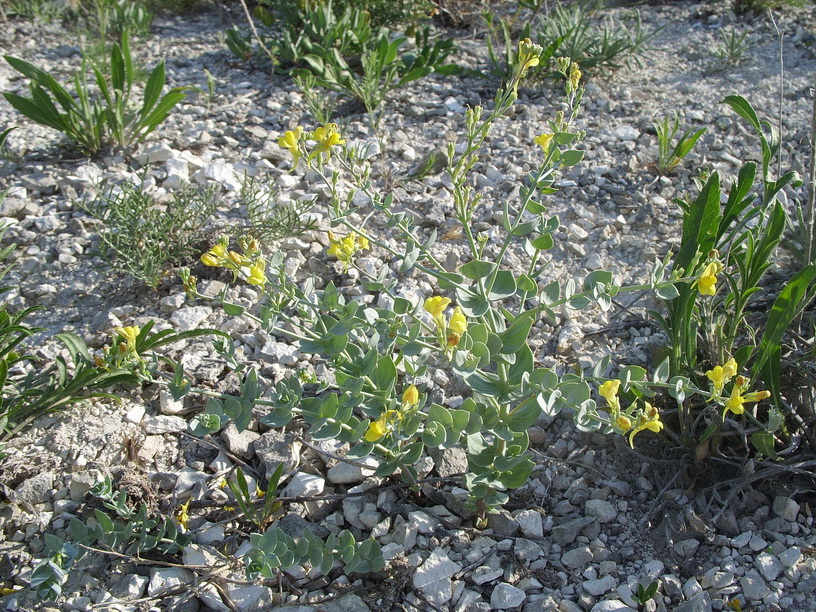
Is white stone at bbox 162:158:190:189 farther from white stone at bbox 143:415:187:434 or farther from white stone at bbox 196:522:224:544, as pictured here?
white stone at bbox 196:522:224:544

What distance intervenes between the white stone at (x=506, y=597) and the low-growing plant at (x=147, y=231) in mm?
1605

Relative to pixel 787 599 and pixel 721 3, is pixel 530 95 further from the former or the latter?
pixel 787 599

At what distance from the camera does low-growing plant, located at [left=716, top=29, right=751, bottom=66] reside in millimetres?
3896

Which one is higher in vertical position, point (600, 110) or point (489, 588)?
point (600, 110)

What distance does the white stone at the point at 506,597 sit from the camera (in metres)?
1.82

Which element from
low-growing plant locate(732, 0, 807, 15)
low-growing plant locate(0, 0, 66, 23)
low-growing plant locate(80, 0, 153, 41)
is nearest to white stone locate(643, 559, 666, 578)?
low-growing plant locate(732, 0, 807, 15)

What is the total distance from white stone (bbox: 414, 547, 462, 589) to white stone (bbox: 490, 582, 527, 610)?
0.12m

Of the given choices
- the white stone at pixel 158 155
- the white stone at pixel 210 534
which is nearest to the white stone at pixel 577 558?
the white stone at pixel 210 534

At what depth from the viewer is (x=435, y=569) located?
74.2 inches

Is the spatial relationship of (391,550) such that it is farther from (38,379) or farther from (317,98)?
(317,98)

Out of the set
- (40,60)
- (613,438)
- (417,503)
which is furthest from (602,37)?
(40,60)

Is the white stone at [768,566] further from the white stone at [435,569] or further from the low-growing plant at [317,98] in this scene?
the low-growing plant at [317,98]

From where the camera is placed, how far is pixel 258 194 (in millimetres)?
3068

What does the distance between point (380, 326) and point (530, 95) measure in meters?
2.35
